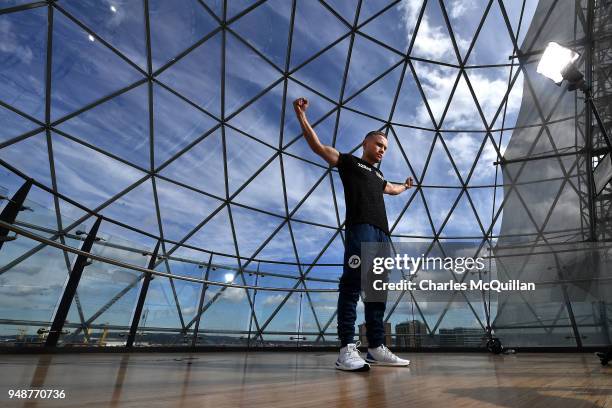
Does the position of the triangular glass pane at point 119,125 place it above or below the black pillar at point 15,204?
above

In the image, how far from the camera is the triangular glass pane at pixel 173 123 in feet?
37.4

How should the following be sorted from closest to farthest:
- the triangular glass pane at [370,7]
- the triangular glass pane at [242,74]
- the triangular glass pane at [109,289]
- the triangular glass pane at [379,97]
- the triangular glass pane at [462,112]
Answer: the triangular glass pane at [109,289]
the triangular glass pane at [242,74]
the triangular glass pane at [370,7]
the triangular glass pane at [379,97]
the triangular glass pane at [462,112]

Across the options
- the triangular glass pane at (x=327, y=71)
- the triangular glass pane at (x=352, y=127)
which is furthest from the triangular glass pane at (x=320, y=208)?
the triangular glass pane at (x=327, y=71)

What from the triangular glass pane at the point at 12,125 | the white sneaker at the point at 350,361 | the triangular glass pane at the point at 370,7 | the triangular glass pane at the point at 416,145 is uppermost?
the triangular glass pane at the point at 370,7

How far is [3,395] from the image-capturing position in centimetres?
120

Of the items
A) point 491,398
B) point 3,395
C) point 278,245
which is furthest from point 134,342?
point 278,245

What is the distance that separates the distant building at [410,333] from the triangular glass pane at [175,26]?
425 inches

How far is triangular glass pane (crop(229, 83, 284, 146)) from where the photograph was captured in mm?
12781


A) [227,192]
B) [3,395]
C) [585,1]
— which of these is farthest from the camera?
[227,192]

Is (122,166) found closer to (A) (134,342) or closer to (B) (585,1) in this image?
(A) (134,342)

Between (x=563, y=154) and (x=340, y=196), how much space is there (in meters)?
9.36

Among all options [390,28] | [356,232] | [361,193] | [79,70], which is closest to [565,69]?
[361,193]

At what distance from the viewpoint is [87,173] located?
38.1 feet

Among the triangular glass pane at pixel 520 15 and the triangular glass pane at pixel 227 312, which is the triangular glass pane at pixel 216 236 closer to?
the triangular glass pane at pixel 227 312
